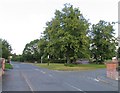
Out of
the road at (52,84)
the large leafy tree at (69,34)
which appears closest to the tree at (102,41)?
the large leafy tree at (69,34)

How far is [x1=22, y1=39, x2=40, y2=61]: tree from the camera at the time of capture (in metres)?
148

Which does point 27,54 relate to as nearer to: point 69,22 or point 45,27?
point 45,27

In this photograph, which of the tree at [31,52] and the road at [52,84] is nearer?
the road at [52,84]

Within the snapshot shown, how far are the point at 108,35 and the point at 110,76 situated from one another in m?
70.7

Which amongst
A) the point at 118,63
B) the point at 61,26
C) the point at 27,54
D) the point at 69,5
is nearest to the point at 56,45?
the point at 61,26

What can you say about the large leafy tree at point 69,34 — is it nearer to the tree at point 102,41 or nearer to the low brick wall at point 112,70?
the tree at point 102,41

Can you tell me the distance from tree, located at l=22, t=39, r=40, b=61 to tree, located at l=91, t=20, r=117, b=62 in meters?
42.6

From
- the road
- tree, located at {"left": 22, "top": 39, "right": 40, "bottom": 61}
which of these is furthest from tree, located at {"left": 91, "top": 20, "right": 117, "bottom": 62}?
the road

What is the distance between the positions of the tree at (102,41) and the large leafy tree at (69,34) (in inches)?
897

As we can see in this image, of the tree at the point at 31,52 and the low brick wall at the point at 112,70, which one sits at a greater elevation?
the tree at the point at 31,52

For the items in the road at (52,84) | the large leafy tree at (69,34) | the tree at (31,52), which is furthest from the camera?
the tree at (31,52)

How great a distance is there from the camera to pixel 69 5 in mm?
84875

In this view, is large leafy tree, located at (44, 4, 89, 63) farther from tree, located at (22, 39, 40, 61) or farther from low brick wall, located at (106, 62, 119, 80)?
tree, located at (22, 39, 40, 61)

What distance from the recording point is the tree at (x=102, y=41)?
347 ft
